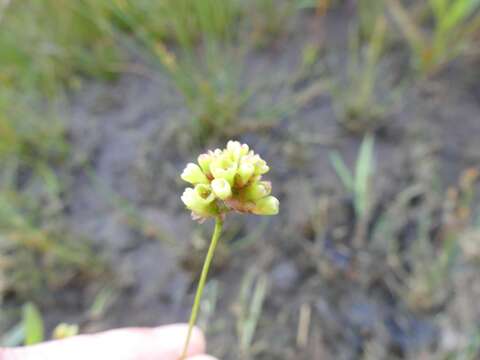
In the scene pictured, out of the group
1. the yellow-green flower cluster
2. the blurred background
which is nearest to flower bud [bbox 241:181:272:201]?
the yellow-green flower cluster

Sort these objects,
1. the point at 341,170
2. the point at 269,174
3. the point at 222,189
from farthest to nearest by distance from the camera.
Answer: the point at 269,174 → the point at 341,170 → the point at 222,189

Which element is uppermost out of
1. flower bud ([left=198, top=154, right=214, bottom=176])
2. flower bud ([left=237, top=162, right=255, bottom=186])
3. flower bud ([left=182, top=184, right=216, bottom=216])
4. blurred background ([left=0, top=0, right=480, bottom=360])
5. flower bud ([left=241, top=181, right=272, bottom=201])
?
blurred background ([left=0, top=0, right=480, bottom=360])

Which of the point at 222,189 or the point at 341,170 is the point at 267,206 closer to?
the point at 222,189

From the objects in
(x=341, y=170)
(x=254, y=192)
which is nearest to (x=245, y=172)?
(x=254, y=192)

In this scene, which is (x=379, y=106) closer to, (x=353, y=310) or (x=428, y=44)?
(x=428, y=44)

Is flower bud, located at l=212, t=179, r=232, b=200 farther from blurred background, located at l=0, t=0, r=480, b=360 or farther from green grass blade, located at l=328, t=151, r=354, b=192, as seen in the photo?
green grass blade, located at l=328, t=151, r=354, b=192

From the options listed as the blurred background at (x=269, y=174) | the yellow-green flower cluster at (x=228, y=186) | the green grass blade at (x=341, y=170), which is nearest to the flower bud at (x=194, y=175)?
the yellow-green flower cluster at (x=228, y=186)
